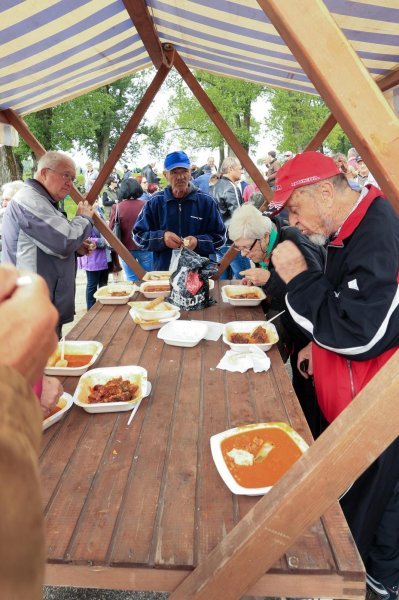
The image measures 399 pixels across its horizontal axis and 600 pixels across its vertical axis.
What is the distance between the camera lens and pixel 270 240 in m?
3.22

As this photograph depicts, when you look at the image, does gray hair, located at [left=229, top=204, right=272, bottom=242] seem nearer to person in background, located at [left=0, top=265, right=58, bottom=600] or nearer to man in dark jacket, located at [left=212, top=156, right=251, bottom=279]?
person in background, located at [left=0, top=265, right=58, bottom=600]

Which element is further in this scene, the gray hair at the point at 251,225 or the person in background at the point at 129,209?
the person in background at the point at 129,209

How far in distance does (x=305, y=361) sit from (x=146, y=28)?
3.23m

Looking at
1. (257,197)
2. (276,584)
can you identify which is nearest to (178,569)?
(276,584)

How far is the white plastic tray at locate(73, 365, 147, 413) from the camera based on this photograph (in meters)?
1.86

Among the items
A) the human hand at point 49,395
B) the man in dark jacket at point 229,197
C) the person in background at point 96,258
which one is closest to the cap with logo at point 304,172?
the human hand at point 49,395

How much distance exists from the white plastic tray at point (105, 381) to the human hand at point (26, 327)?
4.38 ft

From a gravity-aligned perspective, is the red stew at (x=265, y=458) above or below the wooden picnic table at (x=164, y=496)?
above

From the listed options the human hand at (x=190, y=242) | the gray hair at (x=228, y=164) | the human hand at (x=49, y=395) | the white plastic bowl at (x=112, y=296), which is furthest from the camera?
the gray hair at (x=228, y=164)

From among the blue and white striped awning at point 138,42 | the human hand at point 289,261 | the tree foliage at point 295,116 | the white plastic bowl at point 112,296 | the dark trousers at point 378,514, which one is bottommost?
the dark trousers at point 378,514

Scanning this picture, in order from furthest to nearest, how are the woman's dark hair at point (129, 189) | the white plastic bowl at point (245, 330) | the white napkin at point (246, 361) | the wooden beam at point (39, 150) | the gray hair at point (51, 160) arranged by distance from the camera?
the woman's dark hair at point (129, 189) < the wooden beam at point (39, 150) < the gray hair at point (51, 160) < the white plastic bowl at point (245, 330) < the white napkin at point (246, 361)

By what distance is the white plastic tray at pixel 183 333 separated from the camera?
8.68ft

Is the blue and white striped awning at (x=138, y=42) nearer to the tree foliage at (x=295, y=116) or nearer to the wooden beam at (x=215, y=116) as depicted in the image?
the wooden beam at (x=215, y=116)

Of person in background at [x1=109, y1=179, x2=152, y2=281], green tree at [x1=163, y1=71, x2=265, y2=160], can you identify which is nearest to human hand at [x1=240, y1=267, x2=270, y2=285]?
person in background at [x1=109, y1=179, x2=152, y2=281]
